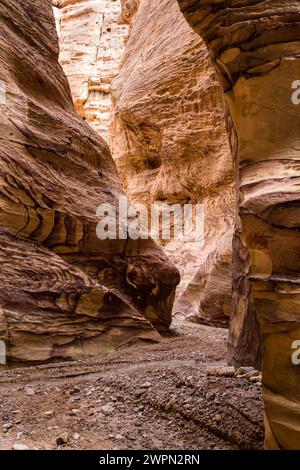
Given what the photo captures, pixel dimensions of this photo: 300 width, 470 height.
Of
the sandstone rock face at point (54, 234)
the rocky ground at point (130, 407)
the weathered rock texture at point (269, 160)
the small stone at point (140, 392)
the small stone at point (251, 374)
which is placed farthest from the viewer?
the sandstone rock face at point (54, 234)

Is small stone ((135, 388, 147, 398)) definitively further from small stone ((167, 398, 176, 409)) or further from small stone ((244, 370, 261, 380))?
small stone ((244, 370, 261, 380))

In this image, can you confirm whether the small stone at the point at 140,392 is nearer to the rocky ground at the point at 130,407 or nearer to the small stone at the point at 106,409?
the rocky ground at the point at 130,407

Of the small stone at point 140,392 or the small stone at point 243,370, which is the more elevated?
the small stone at point 243,370

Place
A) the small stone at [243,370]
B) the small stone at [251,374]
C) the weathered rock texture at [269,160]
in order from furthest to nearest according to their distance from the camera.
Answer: the small stone at [243,370], the small stone at [251,374], the weathered rock texture at [269,160]

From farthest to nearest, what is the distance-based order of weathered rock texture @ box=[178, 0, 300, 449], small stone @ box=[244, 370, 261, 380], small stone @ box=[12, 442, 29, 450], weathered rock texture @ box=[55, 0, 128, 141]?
weathered rock texture @ box=[55, 0, 128, 141] → small stone @ box=[244, 370, 261, 380] → small stone @ box=[12, 442, 29, 450] → weathered rock texture @ box=[178, 0, 300, 449]

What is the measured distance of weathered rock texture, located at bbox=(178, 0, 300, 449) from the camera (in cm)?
191

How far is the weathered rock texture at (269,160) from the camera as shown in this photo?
1910 millimetres

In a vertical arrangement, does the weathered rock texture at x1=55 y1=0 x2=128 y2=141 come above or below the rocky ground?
above

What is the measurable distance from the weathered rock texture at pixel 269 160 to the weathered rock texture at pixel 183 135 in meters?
4.49

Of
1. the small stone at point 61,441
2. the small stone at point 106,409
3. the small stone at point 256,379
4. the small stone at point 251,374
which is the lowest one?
the small stone at point 106,409

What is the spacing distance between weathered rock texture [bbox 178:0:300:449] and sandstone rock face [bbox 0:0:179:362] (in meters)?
2.04

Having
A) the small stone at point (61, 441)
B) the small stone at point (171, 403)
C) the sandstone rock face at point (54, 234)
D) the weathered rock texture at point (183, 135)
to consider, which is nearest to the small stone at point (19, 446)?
the small stone at point (61, 441)

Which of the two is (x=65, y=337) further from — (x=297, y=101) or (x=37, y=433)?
(x=297, y=101)

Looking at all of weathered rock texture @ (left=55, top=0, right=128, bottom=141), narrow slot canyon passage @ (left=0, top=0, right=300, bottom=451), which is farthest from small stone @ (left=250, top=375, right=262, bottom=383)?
weathered rock texture @ (left=55, top=0, right=128, bottom=141)
